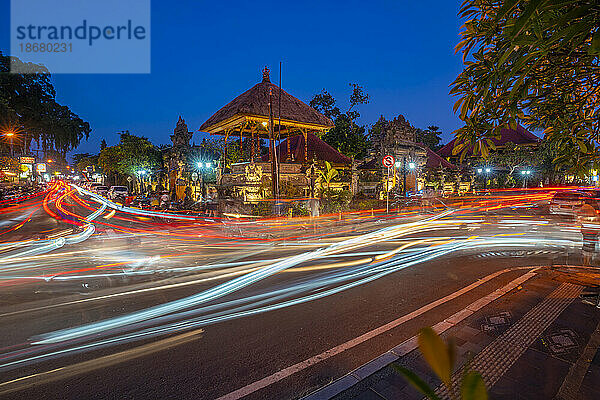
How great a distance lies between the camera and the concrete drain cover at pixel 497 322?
189 inches

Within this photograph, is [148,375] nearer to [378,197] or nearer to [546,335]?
[546,335]

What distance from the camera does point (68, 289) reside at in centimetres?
714

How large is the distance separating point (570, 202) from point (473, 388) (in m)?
21.8

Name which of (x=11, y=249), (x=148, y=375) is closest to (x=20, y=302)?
(x=148, y=375)

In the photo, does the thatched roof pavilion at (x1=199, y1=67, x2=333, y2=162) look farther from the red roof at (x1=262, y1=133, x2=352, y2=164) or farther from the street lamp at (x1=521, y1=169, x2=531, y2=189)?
the street lamp at (x1=521, y1=169, x2=531, y2=189)

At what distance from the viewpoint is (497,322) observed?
196 inches

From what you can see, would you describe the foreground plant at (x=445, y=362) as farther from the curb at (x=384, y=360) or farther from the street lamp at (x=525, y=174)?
Answer: the street lamp at (x=525, y=174)

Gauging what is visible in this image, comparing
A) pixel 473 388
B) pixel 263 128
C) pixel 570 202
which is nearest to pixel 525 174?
pixel 570 202

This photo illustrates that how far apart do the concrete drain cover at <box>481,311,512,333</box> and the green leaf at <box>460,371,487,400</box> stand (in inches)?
173

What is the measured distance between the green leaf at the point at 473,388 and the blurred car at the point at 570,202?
19.5m

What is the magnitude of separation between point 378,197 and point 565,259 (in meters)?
18.8

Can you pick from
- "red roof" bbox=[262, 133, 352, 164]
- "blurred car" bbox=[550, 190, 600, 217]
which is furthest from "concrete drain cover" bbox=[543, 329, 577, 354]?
"red roof" bbox=[262, 133, 352, 164]

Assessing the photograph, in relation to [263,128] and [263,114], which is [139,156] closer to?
[263,128]

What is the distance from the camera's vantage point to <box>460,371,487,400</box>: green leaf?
1155mm
